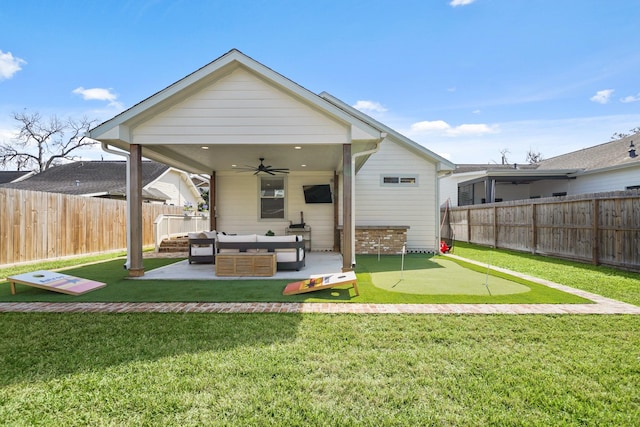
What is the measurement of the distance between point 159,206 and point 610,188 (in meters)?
21.0

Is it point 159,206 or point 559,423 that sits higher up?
point 159,206

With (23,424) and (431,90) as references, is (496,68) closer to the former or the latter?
(431,90)

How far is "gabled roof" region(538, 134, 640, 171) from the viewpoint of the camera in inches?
594

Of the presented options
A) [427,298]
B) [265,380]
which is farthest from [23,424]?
[427,298]

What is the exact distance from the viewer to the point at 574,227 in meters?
9.77

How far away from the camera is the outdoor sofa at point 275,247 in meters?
8.10

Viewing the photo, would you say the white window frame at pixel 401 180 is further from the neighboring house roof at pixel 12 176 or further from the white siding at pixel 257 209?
the neighboring house roof at pixel 12 176

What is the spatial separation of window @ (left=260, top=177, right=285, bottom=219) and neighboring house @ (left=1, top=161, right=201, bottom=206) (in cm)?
962

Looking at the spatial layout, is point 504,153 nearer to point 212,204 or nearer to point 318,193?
point 318,193

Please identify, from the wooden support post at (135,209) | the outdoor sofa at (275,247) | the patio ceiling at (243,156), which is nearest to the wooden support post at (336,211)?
the patio ceiling at (243,156)

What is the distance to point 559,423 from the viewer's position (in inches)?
90.4

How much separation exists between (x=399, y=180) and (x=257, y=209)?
213 inches

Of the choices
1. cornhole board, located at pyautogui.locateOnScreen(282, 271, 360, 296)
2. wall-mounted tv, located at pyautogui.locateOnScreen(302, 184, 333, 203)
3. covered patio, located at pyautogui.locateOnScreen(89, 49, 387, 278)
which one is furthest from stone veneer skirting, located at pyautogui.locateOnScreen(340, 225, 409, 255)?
cornhole board, located at pyautogui.locateOnScreen(282, 271, 360, 296)

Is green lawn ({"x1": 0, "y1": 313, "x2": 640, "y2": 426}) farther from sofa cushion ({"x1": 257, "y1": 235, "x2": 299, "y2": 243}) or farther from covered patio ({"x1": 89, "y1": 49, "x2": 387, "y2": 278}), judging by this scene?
sofa cushion ({"x1": 257, "y1": 235, "x2": 299, "y2": 243})
